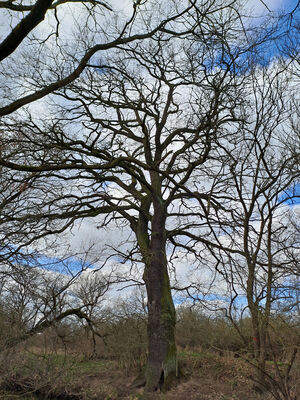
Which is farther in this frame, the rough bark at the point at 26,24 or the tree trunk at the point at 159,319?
the tree trunk at the point at 159,319

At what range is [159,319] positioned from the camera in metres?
10.8

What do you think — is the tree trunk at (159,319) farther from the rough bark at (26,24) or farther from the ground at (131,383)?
the rough bark at (26,24)

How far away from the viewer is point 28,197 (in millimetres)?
9391

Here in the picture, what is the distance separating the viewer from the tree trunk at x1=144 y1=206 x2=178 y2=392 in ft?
34.2

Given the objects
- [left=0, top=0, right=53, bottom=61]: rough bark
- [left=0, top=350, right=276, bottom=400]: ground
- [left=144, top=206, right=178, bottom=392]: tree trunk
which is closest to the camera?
[left=0, top=0, right=53, bottom=61]: rough bark

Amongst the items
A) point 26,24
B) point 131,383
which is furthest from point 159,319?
point 26,24

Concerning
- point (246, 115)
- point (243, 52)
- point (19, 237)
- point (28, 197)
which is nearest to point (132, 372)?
point (19, 237)

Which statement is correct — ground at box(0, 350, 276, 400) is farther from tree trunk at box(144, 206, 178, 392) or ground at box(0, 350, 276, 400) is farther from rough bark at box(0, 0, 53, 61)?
rough bark at box(0, 0, 53, 61)

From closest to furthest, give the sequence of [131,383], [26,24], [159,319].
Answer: [26,24] → [159,319] → [131,383]

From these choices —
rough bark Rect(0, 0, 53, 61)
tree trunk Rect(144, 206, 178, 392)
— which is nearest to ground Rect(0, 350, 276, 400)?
tree trunk Rect(144, 206, 178, 392)

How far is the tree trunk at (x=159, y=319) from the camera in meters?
10.4

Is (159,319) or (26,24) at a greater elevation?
(26,24)

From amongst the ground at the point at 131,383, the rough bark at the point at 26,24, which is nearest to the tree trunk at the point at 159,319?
the ground at the point at 131,383

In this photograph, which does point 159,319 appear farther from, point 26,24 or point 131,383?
point 26,24
